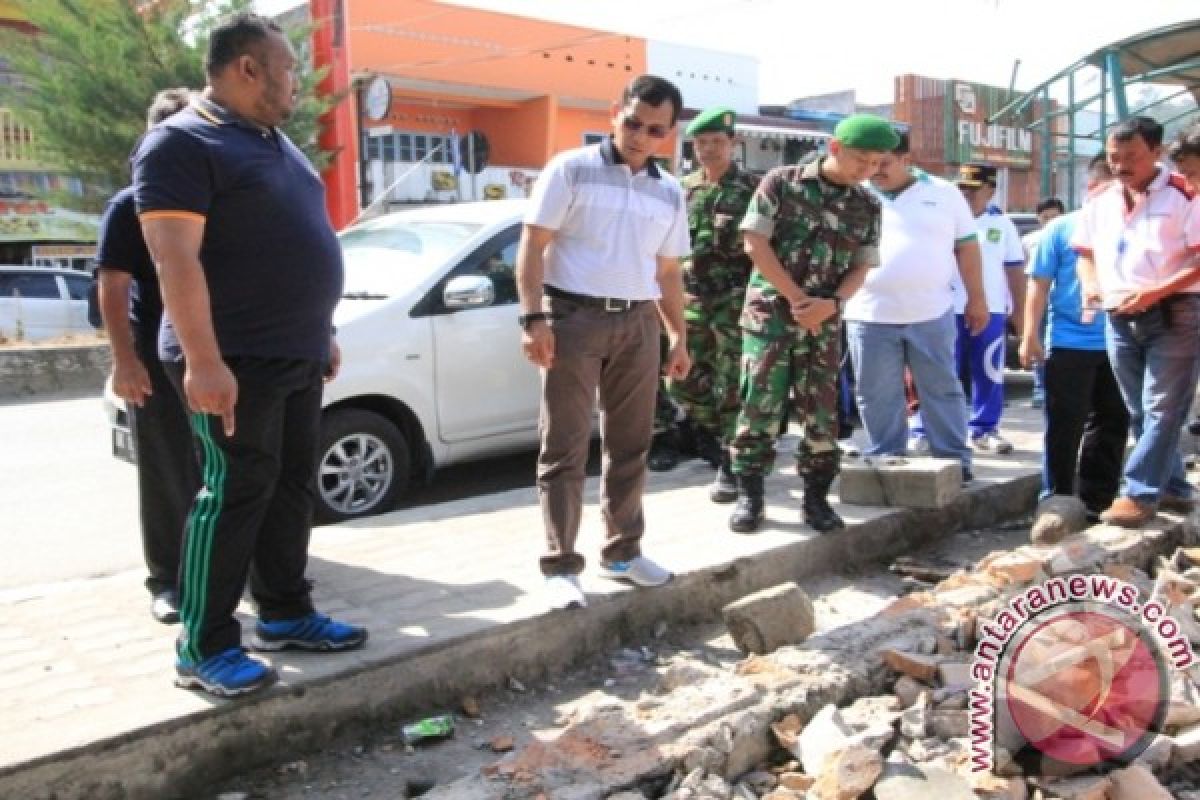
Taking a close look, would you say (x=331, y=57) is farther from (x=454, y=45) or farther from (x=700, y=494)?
(x=700, y=494)

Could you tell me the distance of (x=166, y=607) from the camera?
3566 millimetres

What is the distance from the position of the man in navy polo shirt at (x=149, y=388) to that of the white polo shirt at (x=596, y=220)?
4.14 feet

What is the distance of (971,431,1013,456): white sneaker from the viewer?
649cm

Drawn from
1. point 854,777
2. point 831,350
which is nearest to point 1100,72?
point 831,350

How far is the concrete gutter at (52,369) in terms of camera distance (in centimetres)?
1078

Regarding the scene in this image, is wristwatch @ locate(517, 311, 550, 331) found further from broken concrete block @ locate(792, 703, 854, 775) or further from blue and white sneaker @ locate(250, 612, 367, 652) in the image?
broken concrete block @ locate(792, 703, 854, 775)

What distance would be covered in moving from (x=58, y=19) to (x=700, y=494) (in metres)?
14.1

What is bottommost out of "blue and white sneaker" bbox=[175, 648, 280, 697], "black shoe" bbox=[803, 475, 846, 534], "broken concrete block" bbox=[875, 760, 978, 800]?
"broken concrete block" bbox=[875, 760, 978, 800]

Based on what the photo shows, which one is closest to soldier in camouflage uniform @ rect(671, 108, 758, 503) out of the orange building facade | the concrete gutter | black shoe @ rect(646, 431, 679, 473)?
black shoe @ rect(646, 431, 679, 473)

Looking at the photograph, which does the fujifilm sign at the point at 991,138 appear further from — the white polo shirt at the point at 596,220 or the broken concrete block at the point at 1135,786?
the broken concrete block at the point at 1135,786

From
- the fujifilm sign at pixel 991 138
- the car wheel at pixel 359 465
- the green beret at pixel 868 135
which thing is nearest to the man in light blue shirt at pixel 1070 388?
the green beret at pixel 868 135

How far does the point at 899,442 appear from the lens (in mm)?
5406

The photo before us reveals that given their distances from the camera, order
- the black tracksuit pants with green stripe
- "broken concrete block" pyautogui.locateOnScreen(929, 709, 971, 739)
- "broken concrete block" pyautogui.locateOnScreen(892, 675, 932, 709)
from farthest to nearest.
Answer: "broken concrete block" pyautogui.locateOnScreen(892, 675, 932, 709)
"broken concrete block" pyautogui.locateOnScreen(929, 709, 971, 739)
the black tracksuit pants with green stripe

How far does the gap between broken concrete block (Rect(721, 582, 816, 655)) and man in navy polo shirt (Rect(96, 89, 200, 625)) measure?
1901 millimetres
